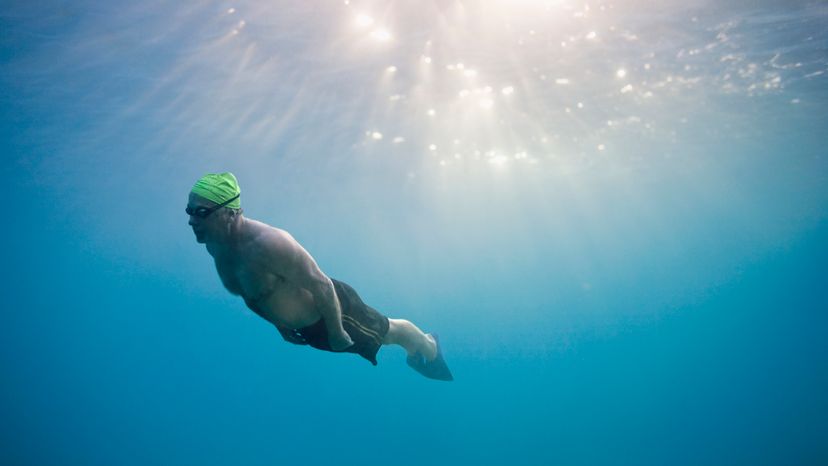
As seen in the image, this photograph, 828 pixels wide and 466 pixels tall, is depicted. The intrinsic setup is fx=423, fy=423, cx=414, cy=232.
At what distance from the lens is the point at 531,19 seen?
10609mm

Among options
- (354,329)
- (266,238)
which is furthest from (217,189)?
(354,329)

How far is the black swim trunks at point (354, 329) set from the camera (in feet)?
12.8

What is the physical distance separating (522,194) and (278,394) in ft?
158

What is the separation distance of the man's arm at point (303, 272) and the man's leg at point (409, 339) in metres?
1.45

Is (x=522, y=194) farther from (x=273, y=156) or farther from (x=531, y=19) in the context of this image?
(x=531, y=19)

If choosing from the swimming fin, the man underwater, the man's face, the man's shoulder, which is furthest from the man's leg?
the man's face

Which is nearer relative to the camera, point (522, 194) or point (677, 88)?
point (677, 88)

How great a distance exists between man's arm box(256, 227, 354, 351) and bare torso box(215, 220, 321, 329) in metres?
0.06

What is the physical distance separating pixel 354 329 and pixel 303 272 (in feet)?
4.22

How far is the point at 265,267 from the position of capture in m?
3.18

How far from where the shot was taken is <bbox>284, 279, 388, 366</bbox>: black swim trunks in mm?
3902

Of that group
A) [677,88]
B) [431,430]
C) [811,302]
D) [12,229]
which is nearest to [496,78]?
[677,88]

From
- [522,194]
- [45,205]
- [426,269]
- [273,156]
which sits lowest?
Result: [273,156]

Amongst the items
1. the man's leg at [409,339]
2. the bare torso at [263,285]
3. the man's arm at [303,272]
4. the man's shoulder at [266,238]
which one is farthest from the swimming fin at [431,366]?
the man's shoulder at [266,238]
